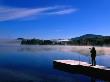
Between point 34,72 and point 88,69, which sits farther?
point 34,72

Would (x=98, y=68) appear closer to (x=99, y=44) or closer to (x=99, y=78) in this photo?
(x=99, y=78)

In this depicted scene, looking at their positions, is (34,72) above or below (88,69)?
below

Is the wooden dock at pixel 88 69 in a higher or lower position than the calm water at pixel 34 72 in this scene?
higher

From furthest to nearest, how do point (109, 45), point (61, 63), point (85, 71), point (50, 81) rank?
point (109, 45), point (61, 63), point (85, 71), point (50, 81)

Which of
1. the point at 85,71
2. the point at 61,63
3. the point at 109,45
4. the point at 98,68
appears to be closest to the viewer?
the point at 98,68

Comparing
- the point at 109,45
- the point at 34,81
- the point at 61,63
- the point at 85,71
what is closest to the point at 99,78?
the point at 85,71

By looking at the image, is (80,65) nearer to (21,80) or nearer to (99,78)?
(99,78)

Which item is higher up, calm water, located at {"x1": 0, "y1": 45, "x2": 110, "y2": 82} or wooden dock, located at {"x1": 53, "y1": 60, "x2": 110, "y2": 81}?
wooden dock, located at {"x1": 53, "y1": 60, "x2": 110, "y2": 81}

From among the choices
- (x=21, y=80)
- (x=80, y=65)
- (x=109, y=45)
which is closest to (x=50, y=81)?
(x=21, y=80)

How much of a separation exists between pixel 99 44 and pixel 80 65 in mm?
143193

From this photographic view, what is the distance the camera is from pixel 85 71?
28734 mm

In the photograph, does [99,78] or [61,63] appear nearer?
[99,78]

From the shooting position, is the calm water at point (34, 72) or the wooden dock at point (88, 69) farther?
the calm water at point (34, 72)

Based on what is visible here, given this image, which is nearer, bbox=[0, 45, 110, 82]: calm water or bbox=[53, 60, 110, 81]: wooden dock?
bbox=[53, 60, 110, 81]: wooden dock
